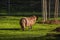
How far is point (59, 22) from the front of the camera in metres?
16.0

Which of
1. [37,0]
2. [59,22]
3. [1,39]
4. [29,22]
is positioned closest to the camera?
[1,39]

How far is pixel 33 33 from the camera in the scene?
1233 centimetres

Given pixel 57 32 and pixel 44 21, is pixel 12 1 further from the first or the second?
pixel 57 32

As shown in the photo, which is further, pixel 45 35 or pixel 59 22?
pixel 59 22

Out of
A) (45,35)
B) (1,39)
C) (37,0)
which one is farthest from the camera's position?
(37,0)

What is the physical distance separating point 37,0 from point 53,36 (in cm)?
2433

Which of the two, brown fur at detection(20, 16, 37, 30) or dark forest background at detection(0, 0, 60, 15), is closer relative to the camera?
brown fur at detection(20, 16, 37, 30)

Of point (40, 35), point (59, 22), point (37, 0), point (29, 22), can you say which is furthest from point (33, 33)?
point (37, 0)

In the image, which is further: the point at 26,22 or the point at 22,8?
the point at 22,8

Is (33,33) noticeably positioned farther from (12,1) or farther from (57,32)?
(12,1)

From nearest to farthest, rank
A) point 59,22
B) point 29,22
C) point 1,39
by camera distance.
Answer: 1. point 1,39
2. point 29,22
3. point 59,22

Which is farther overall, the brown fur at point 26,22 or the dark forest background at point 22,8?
the dark forest background at point 22,8

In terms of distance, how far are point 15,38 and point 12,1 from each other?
81.0ft

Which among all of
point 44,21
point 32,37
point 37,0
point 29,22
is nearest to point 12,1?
point 37,0
